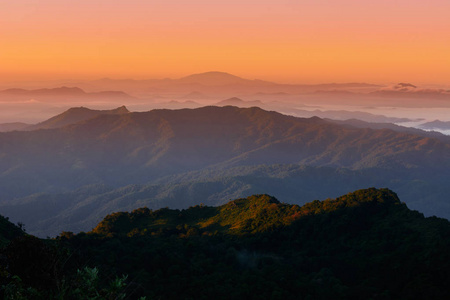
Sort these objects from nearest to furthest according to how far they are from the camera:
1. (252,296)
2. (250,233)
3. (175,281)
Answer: (252,296) < (175,281) < (250,233)

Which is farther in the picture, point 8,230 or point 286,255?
point 286,255

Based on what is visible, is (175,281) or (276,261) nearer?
(175,281)

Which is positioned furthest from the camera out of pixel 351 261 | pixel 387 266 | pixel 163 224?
pixel 163 224

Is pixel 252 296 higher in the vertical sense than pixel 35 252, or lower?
lower

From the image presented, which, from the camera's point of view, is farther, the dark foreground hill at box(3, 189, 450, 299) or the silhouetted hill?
the silhouetted hill

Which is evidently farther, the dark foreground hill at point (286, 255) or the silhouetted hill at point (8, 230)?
the silhouetted hill at point (8, 230)

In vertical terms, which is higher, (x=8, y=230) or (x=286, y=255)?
(x=8, y=230)

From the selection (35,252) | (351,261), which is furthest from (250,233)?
(35,252)

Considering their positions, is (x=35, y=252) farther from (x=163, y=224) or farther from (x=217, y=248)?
(x=163, y=224)
